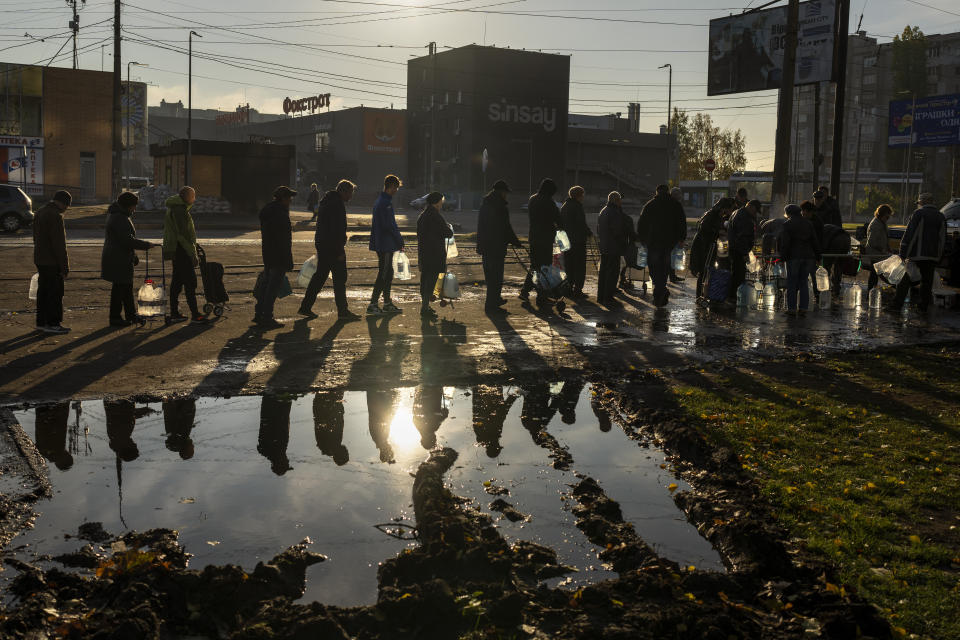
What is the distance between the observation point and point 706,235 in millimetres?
15656

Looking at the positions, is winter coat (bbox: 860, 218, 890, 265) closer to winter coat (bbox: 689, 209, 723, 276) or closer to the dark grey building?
winter coat (bbox: 689, 209, 723, 276)

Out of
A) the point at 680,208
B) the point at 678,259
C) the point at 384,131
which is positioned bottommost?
the point at 678,259

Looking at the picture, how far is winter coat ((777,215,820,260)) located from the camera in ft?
45.1

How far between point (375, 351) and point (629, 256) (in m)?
8.07

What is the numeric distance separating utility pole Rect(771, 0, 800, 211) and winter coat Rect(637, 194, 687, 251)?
605cm

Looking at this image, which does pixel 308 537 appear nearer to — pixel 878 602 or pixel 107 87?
pixel 878 602

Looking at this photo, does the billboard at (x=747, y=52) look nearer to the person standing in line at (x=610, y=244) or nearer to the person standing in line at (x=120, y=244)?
the person standing in line at (x=610, y=244)

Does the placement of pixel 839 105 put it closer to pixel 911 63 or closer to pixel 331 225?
pixel 331 225

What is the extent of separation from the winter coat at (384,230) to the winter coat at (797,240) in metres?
5.78

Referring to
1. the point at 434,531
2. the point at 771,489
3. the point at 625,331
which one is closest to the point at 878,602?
the point at 771,489

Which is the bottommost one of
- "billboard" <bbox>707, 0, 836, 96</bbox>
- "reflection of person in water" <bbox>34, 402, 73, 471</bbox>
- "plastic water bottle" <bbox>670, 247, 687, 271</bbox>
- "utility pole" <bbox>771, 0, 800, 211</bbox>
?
"reflection of person in water" <bbox>34, 402, 73, 471</bbox>

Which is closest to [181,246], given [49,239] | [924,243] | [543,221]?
[49,239]

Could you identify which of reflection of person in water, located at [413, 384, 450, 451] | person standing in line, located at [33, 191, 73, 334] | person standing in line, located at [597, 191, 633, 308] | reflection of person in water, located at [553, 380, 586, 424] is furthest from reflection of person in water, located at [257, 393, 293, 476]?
person standing in line, located at [597, 191, 633, 308]

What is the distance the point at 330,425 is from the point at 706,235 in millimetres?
10104
